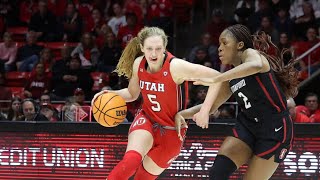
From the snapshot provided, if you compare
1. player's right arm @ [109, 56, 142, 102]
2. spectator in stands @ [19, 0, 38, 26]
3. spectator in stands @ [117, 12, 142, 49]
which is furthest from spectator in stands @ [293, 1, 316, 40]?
player's right arm @ [109, 56, 142, 102]

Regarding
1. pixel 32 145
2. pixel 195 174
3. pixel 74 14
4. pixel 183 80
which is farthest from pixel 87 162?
pixel 74 14

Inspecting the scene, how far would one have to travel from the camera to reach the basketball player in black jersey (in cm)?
580

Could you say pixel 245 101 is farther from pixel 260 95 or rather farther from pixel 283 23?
pixel 283 23

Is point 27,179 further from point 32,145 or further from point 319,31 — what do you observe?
point 319,31

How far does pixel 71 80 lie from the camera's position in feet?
38.9

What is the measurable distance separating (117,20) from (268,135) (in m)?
8.21

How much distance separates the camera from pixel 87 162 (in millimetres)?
7922

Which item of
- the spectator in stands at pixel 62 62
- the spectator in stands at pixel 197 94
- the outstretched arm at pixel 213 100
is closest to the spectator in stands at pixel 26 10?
the spectator in stands at pixel 62 62

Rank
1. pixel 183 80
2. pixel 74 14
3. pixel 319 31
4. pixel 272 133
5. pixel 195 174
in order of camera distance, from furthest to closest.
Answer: pixel 74 14
pixel 319 31
pixel 195 174
pixel 183 80
pixel 272 133

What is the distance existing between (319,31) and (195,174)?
5.43m

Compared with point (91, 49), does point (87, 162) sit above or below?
below

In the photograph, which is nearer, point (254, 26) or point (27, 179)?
point (27, 179)

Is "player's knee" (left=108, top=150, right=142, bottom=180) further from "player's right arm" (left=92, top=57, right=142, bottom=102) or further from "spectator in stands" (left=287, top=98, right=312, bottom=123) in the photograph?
"spectator in stands" (left=287, top=98, right=312, bottom=123)

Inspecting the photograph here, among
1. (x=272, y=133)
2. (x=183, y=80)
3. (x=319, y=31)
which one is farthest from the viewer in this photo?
(x=319, y=31)
